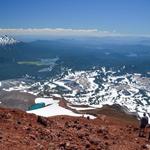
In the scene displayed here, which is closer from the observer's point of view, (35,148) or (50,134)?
(35,148)

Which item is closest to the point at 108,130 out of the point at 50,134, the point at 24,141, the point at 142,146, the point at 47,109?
the point at 142,146

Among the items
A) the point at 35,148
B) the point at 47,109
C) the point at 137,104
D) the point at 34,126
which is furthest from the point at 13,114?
the point at 137,104

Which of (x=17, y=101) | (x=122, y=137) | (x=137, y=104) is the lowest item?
(x=137, y=104)

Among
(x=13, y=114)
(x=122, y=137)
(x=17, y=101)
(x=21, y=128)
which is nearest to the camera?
(x=21, y=128)

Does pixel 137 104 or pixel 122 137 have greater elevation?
pixel 122 137

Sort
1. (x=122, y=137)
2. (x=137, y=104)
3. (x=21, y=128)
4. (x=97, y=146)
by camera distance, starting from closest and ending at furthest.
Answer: (x=97, y=146) < (x=21, y=128) < (x=122, y=137) < (x=137, y=104)

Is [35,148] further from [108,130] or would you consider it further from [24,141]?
[108,130]

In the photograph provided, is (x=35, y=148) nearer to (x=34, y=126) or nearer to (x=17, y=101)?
(x=34, y=126)
